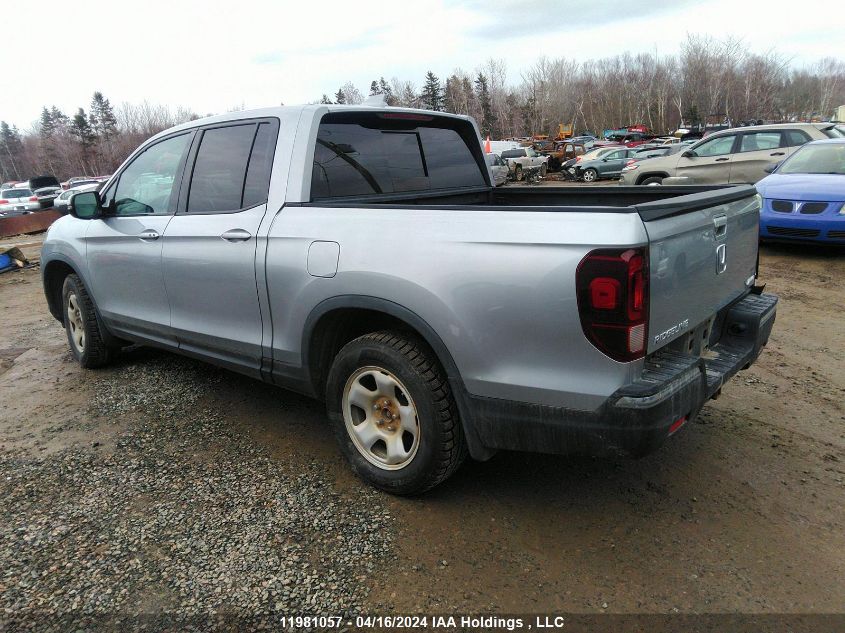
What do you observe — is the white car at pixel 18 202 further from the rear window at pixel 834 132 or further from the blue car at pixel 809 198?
the rear window at pixel 834 132

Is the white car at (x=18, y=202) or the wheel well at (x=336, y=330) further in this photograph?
the white car at (x=18, y=202)

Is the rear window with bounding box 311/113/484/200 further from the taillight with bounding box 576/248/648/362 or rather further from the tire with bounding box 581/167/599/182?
the tire with bounding box 581/167/599/182

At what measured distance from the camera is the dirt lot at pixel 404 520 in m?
2.25

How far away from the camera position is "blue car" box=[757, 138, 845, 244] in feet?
24.1

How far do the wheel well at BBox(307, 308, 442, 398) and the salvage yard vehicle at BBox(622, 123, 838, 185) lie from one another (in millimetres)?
10205

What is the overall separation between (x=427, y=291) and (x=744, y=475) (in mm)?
1918

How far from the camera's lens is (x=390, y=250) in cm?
256

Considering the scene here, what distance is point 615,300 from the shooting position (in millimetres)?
2047

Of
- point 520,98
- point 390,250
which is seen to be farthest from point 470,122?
point 520,98

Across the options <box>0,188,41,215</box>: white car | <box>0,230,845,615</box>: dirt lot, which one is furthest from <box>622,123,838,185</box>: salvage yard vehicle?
<box>0,188,41,215</box>: white car

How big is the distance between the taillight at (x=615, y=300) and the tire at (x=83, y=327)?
4108 millimetres

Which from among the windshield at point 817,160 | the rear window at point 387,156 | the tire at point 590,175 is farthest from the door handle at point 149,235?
the tire at point 590,175

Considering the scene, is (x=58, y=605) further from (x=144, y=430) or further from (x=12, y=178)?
(x=12, y=178)

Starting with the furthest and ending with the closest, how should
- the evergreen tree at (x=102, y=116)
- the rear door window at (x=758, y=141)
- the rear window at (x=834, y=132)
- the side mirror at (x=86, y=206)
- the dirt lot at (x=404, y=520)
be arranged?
the evergreen tree at (x=102, y=116) → the rear door window at (x=758, y=141) → the rear window at (x=834, y=132) → the side mirror at (x=86, y=206) → the dirt lot at (x=404, y=520)
